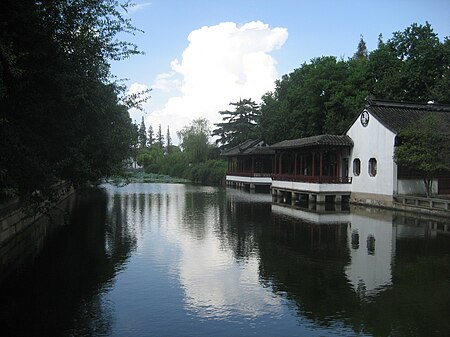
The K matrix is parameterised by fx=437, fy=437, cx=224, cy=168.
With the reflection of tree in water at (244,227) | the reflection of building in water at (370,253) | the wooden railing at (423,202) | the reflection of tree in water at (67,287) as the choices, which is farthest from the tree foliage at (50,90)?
the wooden railing at (423,202)

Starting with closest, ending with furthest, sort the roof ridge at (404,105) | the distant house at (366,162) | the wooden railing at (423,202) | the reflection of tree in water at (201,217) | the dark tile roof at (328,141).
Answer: the reflection of tree in water at (201,217) < the wooden railing at (423,202) < the distant house at (366,162) < the roof ridge at (404,105) < the dark tile roof at (328,141)

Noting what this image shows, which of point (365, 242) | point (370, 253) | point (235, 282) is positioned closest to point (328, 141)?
point (365, 242)

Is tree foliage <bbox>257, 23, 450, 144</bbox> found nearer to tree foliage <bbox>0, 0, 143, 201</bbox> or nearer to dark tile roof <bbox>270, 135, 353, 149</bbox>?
dark tile roof <bbox>270, 135, 353, 149</bbox>

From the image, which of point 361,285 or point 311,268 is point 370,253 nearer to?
point 311,268

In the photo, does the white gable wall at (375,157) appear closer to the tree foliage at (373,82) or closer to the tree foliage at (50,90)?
the tree foliage at (373,82)

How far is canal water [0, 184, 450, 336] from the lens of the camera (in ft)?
25.2

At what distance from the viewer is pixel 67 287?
984cm

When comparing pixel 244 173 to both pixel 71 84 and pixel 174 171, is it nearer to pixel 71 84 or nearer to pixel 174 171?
pixel 174 171

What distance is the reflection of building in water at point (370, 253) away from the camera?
10.2 metres

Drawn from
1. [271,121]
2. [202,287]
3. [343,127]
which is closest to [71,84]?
[202,287]

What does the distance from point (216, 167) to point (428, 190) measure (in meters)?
38.0

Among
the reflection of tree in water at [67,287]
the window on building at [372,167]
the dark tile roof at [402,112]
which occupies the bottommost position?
the reflection of tree in water at [67,287]

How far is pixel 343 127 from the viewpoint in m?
33.1

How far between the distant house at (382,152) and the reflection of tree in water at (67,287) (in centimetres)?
→ 1536
